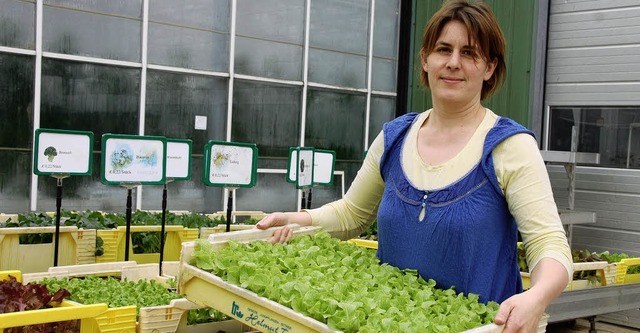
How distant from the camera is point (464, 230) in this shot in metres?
1.99

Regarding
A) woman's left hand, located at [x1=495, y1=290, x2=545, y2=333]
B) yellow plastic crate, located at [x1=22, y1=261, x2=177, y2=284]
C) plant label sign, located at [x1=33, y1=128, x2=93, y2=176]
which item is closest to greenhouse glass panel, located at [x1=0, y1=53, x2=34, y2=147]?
plant label sign, located at [x1=33, y1=128, x2=93, y2=176]

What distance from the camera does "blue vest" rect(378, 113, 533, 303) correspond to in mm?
1982

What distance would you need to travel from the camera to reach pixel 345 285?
1.98 meters

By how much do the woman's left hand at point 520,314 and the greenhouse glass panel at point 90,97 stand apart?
24.2 ft

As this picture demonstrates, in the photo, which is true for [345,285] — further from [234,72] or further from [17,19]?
[234,72]

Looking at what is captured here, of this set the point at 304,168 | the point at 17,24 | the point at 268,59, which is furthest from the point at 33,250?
the point at 268,59

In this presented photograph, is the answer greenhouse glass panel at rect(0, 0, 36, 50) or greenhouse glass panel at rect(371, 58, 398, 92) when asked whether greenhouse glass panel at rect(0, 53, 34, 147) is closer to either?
greenhouse glass panel at rect(0, 0, 36, 50)

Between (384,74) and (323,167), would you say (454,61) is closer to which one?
(323,167)

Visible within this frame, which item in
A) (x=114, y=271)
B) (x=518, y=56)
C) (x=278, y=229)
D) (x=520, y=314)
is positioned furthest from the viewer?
(x=518, y=56)

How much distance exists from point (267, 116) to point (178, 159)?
5.26m

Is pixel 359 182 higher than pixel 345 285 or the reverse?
higher

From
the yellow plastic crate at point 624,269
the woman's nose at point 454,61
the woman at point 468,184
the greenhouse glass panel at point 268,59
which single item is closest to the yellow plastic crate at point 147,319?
the woman at point 468,184

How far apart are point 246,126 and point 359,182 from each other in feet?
24.8

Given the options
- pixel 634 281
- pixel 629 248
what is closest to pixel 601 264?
pixel 634 281
